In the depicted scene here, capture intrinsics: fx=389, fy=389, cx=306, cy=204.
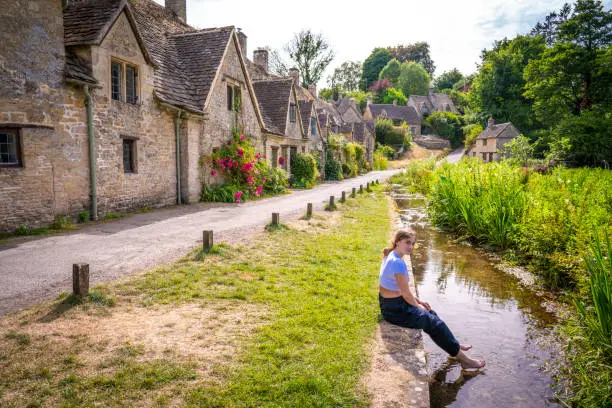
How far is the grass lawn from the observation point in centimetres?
353

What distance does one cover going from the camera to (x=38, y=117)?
9.73m

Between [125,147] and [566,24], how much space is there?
44156 millimetres

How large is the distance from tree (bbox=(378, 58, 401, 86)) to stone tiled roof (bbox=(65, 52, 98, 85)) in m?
100

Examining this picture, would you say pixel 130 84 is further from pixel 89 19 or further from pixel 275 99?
pixel 275 99

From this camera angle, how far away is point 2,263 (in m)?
6.88

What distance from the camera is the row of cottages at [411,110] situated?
8181cm

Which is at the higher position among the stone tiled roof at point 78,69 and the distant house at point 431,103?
the distant house at point 431,103

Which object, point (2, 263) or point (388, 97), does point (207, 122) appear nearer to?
point (2, 263)

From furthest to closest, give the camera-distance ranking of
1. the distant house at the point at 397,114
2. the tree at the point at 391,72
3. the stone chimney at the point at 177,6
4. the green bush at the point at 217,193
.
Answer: the tree at the point at 391,72, the distant house at the point at 397,114, the stone chimney at the point at 177,6, the green bush at the point at 217,193

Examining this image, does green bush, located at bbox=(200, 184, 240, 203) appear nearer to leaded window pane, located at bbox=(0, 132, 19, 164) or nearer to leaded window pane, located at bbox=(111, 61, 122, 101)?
leaded window pane, located at bbox=(111, 61, 122, 101)

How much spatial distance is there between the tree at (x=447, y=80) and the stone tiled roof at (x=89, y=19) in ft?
361

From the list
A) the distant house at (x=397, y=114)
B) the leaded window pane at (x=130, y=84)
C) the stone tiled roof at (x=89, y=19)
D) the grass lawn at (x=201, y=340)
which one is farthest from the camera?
the distant house at (x=397, y=114)

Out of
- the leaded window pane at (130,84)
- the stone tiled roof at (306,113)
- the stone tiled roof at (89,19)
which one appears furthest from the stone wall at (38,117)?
the stone tiled roof at (306,113)

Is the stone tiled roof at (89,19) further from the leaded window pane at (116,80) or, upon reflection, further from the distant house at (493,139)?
the distant house at (493,139)
